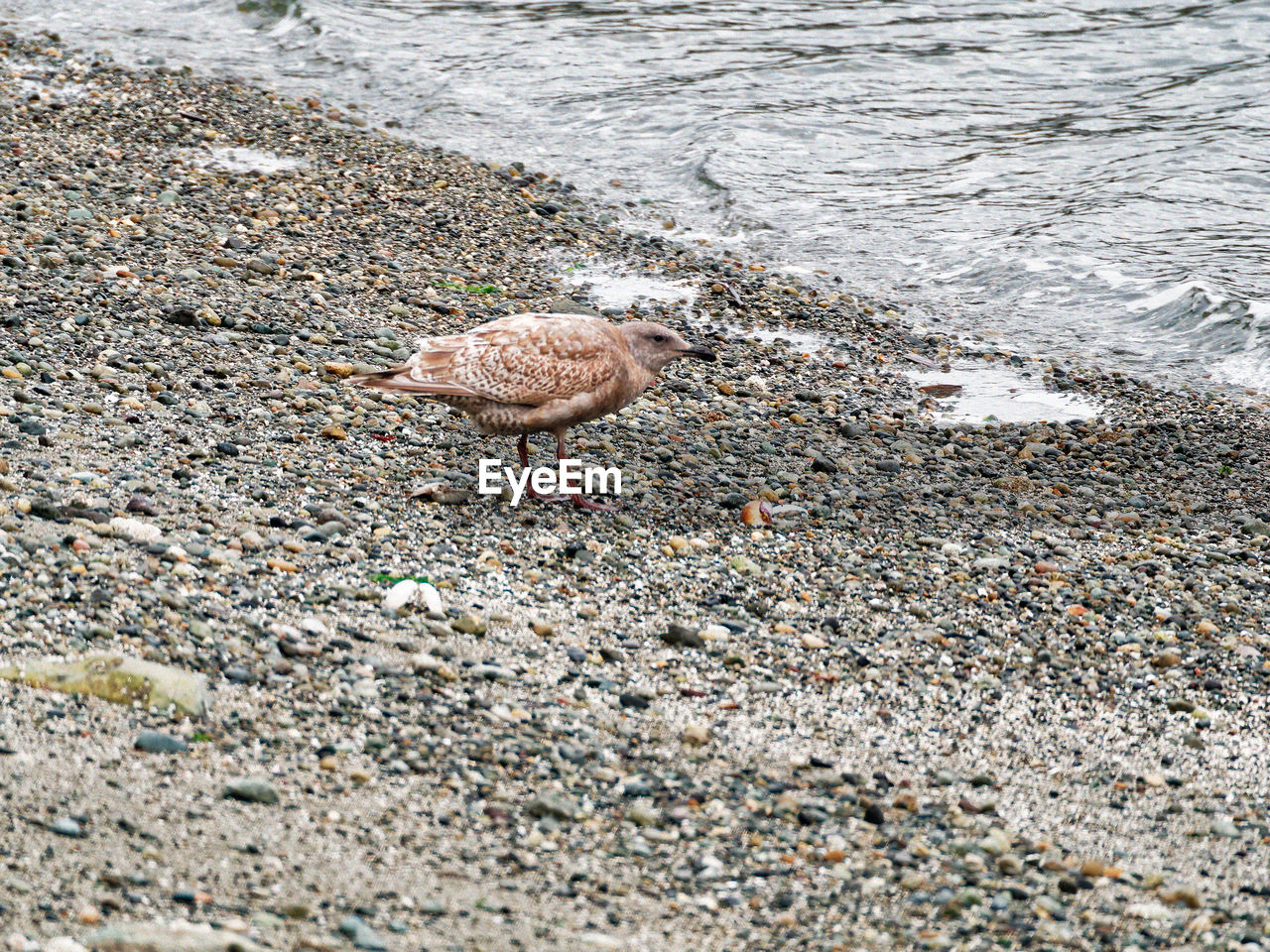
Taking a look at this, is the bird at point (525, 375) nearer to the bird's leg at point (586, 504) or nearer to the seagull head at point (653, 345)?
the bird's leg at point (586, 504)

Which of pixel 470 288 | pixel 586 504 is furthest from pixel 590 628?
pixel 470 288

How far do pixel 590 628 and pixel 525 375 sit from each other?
1823 millimetres

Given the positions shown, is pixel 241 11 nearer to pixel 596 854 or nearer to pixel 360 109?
pixel 360 109

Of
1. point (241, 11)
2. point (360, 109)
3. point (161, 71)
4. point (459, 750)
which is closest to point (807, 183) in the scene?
point (360, 109)

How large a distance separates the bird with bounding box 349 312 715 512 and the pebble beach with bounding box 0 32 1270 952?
567 millimetres

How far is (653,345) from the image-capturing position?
8547mm

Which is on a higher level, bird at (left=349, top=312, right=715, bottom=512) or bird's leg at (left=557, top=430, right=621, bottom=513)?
bird at (left=349, top=312, right=715, bottom=512)

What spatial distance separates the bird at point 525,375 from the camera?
7.92 m

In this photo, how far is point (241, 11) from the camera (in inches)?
897

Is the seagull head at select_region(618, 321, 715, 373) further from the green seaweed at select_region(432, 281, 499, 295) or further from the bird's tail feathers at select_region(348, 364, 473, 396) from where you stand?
the green seaweed at select_region(432, 281, 499, 295)

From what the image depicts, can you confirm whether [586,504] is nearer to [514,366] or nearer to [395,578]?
[514,366]

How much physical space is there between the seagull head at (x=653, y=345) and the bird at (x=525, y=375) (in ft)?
0.54

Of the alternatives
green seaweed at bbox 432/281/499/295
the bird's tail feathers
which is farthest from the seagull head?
green seaweed at bbox 432/281/499/295

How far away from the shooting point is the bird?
7.92 metres
